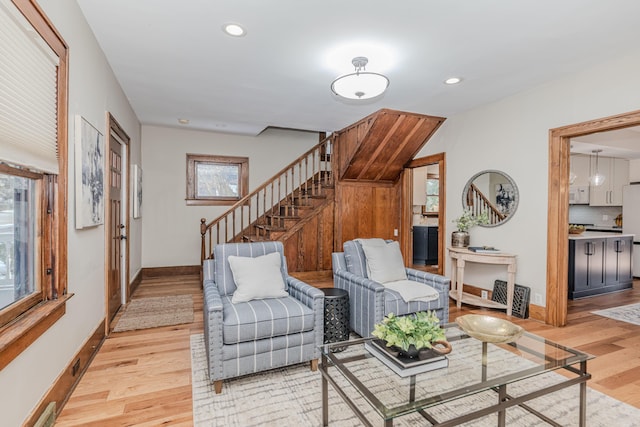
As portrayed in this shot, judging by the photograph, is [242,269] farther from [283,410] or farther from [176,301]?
[176,301]

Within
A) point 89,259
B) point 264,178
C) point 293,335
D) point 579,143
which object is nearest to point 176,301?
point 89,259

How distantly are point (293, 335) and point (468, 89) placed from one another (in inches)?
132

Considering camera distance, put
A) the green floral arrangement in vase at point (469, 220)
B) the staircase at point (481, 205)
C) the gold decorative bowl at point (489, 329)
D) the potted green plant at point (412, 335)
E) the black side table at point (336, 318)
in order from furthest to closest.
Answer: the green floral arrangement in vase at point (469, 220)
the staircase at point (481, 205)
the black side table at point (336, 318)
the gold decorative bowl at point (489, 329)
the potted green plant at point (412, 335)

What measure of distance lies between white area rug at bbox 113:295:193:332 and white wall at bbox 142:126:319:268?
179cm

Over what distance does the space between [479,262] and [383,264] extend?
1633mm

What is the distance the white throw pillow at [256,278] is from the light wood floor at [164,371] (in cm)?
74

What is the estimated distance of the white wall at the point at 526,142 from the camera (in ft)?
10.5

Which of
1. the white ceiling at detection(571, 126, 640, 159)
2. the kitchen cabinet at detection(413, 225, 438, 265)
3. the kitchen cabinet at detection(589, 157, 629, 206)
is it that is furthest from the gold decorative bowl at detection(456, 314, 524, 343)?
the kitchen cabinet at detection(589, 157, 629, 206)

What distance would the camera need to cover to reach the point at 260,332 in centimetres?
231

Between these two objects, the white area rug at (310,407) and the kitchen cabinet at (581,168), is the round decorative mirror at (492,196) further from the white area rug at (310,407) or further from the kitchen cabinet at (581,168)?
the kitchen cabinet at (581,168)

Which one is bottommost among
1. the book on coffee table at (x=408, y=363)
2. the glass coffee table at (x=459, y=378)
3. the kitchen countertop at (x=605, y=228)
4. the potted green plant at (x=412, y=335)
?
the glass coffee table at (x=459, y=378)

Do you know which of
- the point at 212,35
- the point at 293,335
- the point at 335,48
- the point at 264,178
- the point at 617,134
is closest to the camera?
the point at 293,335

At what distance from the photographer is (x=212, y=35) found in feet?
8.95

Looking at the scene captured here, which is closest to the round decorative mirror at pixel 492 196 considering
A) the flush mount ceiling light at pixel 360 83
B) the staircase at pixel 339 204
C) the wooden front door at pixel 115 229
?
the staircase at pixel 339 204
